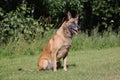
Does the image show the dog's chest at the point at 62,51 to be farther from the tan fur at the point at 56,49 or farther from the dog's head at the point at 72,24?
the dog's head at the point at 72,24

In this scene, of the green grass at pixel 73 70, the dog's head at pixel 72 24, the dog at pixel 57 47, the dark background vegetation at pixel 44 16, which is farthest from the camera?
the dark background vegetation at pixel 44 16

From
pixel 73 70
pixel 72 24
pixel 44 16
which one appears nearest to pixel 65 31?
pixel 72 24

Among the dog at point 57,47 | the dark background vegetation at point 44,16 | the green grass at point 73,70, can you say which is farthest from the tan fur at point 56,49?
the dark background vegetation at point 44,16

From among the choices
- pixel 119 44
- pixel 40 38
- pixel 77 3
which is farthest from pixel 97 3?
pixel 40 38

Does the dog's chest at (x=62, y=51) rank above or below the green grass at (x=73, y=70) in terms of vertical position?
above

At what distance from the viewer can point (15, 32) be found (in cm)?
1694

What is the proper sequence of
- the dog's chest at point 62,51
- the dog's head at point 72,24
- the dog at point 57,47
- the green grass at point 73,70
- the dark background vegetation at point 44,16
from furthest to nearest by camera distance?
the dark background vegetation at point 44,16 < the dog's chest at point 62,51 < the dog at point 57,47 < the dog's head at point 72,24 < the green grass at point 73,70

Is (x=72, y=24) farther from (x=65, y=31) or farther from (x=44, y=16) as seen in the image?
(x=44, y=16)

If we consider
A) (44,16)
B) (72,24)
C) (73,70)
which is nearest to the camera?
(72,24)

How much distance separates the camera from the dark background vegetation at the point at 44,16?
17.1 metres

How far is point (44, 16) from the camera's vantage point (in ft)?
67.2

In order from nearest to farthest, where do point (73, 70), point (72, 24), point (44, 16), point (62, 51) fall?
point (72, 24) < point (73, 70) < point (62, 51) < point (44, 16)

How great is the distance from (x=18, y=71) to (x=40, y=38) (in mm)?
6136

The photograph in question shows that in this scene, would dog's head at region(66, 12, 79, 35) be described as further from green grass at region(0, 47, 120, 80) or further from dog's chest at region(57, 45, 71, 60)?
green grass at region(0, 47, 120, 80)
